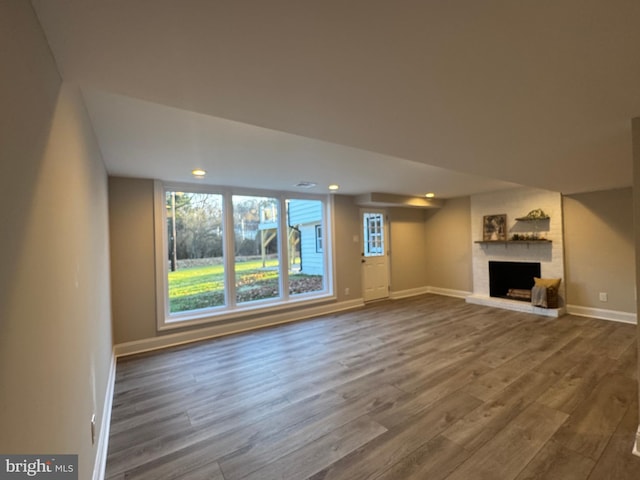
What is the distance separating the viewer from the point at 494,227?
19.1 feet

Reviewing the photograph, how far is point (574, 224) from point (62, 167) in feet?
21.5

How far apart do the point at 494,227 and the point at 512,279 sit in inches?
42.6

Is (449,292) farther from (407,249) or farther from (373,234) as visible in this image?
(373,234)

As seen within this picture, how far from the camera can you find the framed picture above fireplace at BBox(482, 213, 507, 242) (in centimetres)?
571

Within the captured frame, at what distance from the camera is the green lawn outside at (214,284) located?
4266 mm

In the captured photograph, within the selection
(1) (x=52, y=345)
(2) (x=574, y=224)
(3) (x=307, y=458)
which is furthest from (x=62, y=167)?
(2) (x=574, y=224)

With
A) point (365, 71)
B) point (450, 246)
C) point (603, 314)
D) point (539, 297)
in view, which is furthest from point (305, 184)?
point (603, 314)

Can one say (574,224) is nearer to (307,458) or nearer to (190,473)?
→ (307,458)

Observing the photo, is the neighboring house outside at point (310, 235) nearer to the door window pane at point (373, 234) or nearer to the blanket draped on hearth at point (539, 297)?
the door window pane at point (373, 234)

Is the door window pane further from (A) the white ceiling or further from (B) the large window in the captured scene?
(A) the white ceiling

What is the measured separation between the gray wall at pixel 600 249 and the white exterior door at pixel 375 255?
10.5ft

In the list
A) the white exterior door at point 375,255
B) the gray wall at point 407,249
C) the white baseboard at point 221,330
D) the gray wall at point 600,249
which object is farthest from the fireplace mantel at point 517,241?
the white baseboard at point 221,330

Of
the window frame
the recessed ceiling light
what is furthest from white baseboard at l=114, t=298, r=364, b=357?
the recessed ceiling light

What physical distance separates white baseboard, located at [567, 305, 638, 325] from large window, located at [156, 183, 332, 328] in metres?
4.20
